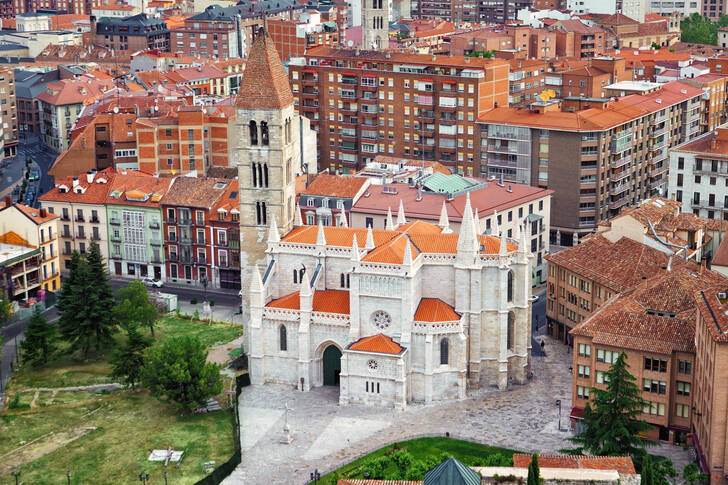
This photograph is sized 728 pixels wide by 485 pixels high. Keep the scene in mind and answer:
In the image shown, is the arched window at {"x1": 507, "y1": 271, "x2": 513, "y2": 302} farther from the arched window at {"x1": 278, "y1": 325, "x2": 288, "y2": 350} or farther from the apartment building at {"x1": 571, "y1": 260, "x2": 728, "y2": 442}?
the arched window at {"x1": 278, "y1": 325, "x2": 288, "y2": 350}

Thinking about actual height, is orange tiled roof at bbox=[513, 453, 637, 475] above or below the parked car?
above

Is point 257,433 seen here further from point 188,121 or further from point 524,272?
point 188,121

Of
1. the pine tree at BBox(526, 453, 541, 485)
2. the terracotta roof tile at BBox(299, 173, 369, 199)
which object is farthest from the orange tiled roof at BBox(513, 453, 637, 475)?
the terracotta roof tile at BBox(299, 173, 369, 199)

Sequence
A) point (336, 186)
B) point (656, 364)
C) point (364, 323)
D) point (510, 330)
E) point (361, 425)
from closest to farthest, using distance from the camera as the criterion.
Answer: point (656, 364) → point (361, 425) → point (364, 323) → point (510, 330) → point (336, 186)

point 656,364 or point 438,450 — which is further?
point 438,450

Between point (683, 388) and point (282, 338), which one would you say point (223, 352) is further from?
point (683, 388)

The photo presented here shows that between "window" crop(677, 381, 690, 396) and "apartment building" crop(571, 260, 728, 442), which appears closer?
"apartment building" crop(571, 260, 728, 442)

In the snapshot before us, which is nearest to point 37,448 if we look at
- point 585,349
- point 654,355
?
point 585,349
